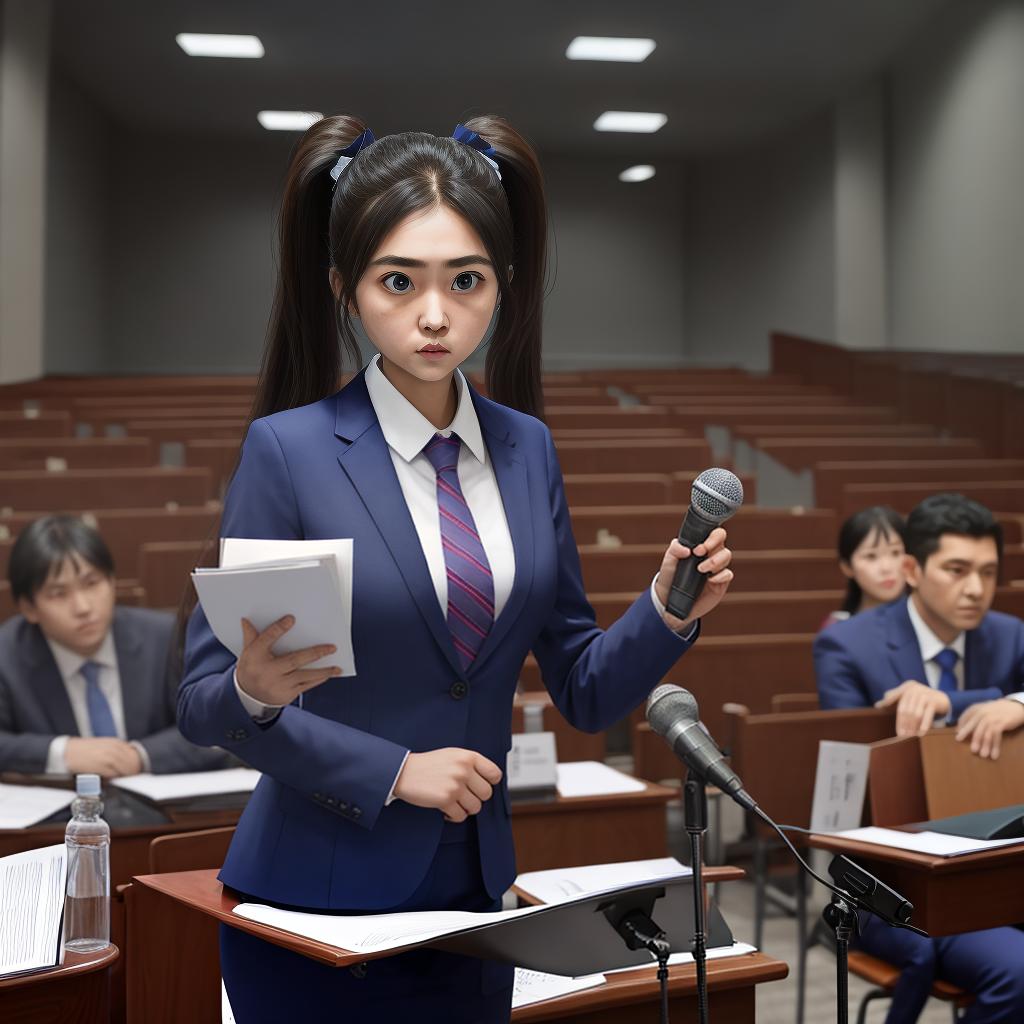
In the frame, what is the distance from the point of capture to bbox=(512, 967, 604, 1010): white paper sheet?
131 cm

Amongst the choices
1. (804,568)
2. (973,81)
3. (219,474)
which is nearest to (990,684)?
(804,568)

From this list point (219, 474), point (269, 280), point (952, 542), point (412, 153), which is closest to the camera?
point (412, 153)

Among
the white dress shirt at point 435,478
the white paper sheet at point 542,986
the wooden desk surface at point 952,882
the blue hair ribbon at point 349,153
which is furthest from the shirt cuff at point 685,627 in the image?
the wooden desk surface at point 952,882

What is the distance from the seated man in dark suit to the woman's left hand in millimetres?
1556

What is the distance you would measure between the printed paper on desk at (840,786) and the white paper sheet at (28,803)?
1154 millimetres

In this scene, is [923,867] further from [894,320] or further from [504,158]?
[894,320]

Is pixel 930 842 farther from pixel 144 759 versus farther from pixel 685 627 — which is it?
pixel 144 759

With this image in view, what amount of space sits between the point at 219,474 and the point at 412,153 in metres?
4.31

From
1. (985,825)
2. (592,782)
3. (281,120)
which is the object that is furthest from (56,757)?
(281,120)

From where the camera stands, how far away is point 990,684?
2.42m

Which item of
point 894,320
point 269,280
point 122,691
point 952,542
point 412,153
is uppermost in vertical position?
point 269,280

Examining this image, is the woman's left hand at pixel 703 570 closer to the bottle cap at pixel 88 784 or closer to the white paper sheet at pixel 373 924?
the white paper sheet at pixel 373 924

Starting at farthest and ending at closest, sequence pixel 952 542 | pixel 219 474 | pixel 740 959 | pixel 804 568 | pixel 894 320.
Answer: pixel 894 320, pixel 219 474, pixel 804 568, pixel 952 542, pixel 740 959

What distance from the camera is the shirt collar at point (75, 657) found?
8.14 ft
